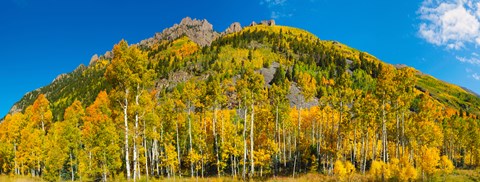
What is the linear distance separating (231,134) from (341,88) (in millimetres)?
15593

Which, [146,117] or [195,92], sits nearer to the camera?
[146,117]

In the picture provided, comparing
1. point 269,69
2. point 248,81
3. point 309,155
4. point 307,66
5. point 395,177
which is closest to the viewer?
point 395,177

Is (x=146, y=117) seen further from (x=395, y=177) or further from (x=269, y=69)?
(x=269, y=69)

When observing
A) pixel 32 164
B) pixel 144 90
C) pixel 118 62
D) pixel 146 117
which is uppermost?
pixel 118 62

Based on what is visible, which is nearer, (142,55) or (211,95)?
(142,55)

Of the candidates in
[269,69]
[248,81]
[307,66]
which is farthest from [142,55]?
[307,66]

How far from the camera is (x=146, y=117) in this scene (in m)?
26.6

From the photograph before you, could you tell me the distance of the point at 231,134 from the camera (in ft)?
150

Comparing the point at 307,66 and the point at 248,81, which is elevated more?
the point at 307,66

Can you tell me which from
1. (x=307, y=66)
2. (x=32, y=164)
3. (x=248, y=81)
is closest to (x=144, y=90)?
(x=248, y=81)

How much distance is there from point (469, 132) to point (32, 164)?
265 ft

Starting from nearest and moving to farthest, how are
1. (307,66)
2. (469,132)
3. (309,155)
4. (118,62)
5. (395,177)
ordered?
(118,62) < (395,177) < (309,155) < (469,132) < (307,66)

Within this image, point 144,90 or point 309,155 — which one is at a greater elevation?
point 144,90

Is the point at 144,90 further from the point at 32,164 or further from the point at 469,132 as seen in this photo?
the point at 469,132
